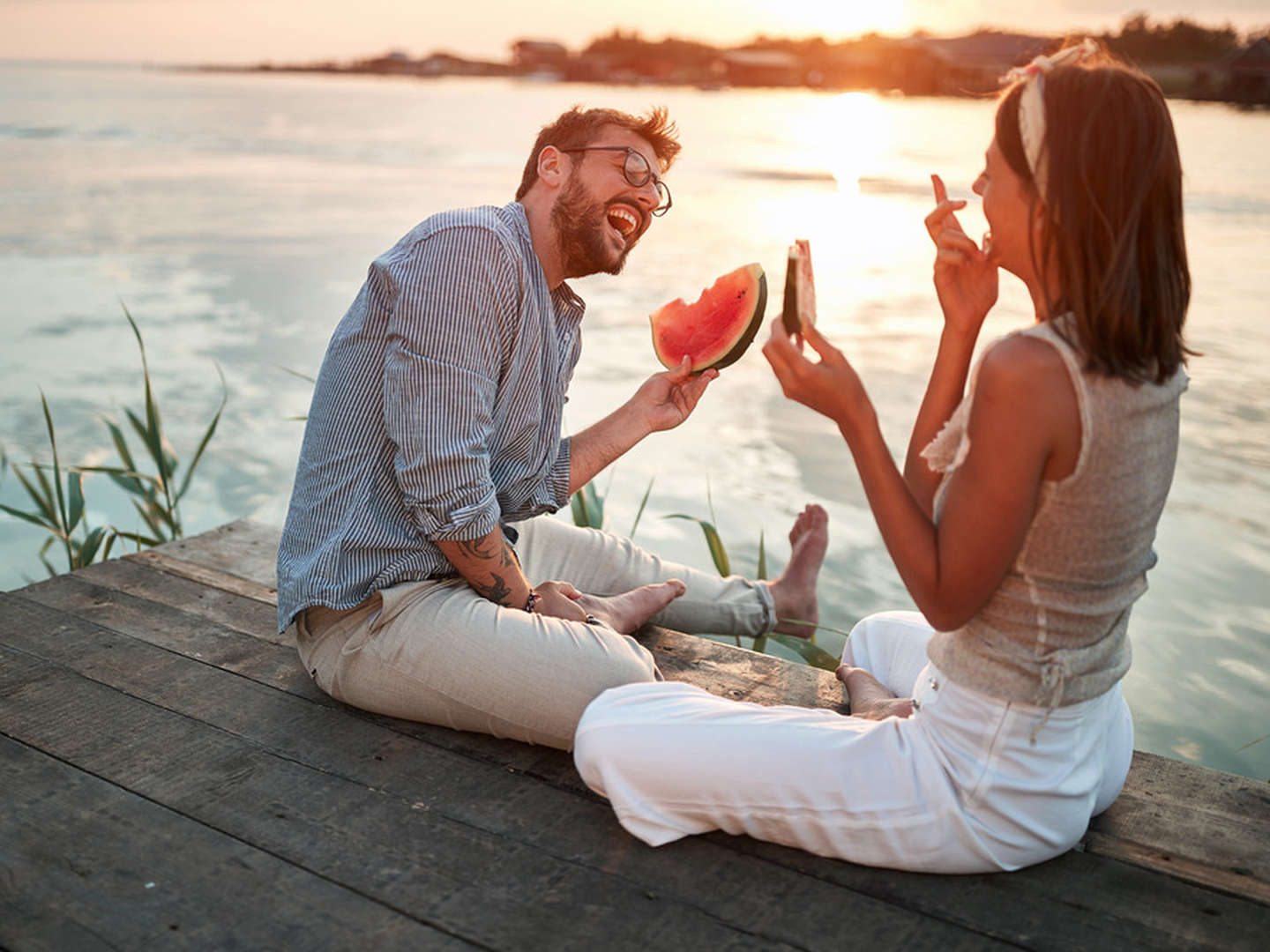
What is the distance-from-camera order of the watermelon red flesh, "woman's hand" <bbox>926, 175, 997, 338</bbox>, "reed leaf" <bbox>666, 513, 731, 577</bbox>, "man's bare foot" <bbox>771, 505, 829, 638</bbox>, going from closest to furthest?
1. "woman's hand" <bbox>926, 175, 997, 338</bbox>
2. the watermelon red flesh
3. "man's bare foot" <bbox>771, 505, 829, 638</bbox>
4. "reed leaf" <bbox>666, 513, 731, 577</bbox>

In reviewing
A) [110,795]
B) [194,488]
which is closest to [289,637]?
[110,795]

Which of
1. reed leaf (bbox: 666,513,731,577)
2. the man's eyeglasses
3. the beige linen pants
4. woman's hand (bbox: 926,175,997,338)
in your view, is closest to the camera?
woman's hand (bbox: 926,175,997,338)

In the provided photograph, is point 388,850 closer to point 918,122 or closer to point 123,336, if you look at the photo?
point 123,336

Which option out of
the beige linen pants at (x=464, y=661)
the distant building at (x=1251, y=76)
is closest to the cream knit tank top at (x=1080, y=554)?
the beige linen pants at (x=464, y=661)

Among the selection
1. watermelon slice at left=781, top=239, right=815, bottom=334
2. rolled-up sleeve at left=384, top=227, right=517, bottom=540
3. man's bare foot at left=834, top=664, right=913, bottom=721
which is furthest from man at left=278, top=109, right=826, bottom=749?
watermelon slice at left=781, top=239, right=815, bottom=334

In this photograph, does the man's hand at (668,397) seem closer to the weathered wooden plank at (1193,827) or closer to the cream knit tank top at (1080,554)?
the cream knit tank top at (1080,554)

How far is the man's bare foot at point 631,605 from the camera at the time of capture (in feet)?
9.70

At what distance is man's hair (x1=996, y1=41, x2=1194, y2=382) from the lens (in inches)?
63.9

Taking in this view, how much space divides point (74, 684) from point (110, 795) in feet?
1.78

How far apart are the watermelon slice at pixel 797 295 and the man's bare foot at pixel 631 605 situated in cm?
114

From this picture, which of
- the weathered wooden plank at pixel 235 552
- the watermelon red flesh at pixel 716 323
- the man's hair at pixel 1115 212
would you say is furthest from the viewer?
the weathered wooden plank at pixel 235 552

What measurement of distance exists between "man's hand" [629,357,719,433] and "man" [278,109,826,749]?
0.07 metres

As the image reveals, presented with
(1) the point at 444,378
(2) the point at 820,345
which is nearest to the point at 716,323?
(1) the point at 444,378

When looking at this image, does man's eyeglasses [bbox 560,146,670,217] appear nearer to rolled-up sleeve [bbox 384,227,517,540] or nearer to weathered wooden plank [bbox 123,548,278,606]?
rolled-up sleeve [bbox 384,227,517,540]
